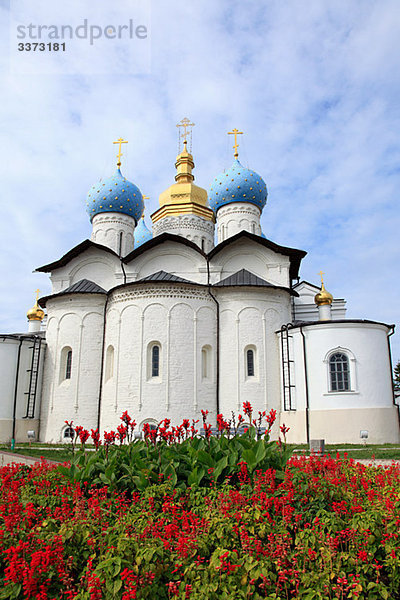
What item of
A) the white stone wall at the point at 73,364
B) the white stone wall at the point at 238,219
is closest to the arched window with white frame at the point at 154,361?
the white stone wall at the point at 73,364

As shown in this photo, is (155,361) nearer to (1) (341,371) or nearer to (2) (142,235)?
(1) (341,371)

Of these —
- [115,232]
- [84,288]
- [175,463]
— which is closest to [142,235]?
[115,232]

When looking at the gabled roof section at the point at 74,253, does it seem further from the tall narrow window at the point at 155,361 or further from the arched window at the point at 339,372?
the arched window at the point at 339,372

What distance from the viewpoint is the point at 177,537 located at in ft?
12.3

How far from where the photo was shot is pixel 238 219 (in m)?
21.5

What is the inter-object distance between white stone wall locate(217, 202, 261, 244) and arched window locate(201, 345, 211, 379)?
686 centimetres

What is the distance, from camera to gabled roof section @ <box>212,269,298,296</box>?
1675cm

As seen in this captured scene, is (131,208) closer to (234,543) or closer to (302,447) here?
(302,447)

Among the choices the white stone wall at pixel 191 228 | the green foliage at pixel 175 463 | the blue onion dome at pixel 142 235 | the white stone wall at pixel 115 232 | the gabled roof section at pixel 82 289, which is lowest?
the green foliage at pixel 175 463

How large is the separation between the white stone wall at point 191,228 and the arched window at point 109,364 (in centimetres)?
836

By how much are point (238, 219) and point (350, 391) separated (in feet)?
31.4

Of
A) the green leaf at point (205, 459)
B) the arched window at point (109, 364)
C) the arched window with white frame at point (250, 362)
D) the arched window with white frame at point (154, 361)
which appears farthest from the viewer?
the arched window at point (109, 364)

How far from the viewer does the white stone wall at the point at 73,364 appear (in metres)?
16.8

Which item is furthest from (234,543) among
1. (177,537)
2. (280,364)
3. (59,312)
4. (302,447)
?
(59,312)
